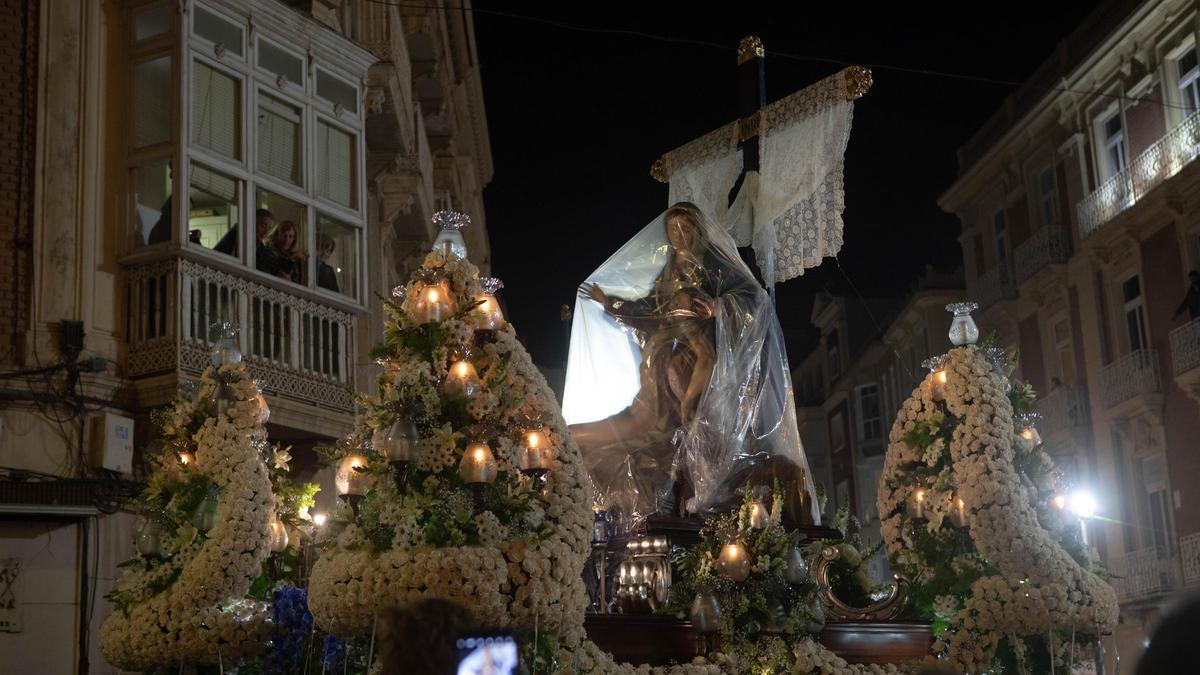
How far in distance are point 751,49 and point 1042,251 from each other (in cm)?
1820

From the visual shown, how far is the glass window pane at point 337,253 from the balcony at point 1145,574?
14.9 meters

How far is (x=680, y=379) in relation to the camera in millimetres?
11906

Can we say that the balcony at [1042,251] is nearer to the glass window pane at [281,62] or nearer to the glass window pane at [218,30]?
the glass window pane at [281,62]

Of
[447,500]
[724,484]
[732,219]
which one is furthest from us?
[732,219]

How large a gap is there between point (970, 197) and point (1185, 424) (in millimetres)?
10834

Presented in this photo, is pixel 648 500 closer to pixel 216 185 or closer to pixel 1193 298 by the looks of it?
pixel 216 185

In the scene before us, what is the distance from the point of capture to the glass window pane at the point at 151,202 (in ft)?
47.2

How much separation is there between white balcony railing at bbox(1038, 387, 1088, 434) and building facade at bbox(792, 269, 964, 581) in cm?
738

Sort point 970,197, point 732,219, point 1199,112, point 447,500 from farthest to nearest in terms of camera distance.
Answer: point 970,197
point 1199,112
point 732,219
point 447,500

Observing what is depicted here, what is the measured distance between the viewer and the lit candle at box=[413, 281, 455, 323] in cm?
866

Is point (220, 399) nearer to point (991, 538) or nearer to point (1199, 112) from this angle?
point (991, 538)

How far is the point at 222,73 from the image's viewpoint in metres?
15.0

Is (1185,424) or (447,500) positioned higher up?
(1185,424)

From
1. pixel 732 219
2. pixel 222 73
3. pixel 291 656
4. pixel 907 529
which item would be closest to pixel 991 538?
pixel 907 529
